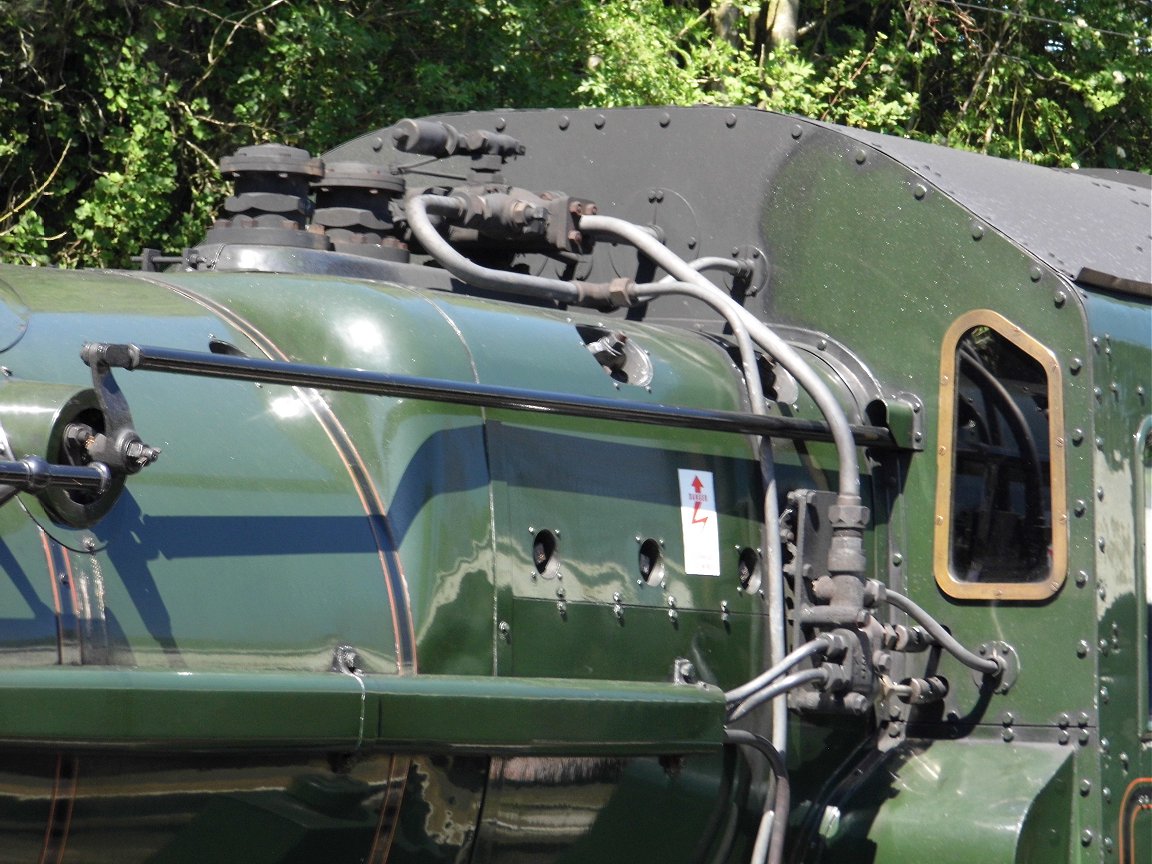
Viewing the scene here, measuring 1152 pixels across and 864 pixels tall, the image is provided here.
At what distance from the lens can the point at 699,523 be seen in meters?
4.17

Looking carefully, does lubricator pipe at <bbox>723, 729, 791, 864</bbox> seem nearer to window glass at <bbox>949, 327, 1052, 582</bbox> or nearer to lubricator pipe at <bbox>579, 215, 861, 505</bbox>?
lubricator pipe at <bbox>579, 215, 861, 505</bbox>

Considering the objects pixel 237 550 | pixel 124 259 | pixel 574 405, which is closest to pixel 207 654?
pixel 237 550

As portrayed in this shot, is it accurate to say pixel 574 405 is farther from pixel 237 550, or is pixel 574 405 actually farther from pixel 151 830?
pixel 151 830

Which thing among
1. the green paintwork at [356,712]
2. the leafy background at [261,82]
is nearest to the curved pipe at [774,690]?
the green paintwork at [356,712]

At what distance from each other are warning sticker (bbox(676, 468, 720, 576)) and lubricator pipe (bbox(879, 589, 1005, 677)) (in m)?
0.46

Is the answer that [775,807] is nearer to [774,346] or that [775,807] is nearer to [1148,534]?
[774,346]

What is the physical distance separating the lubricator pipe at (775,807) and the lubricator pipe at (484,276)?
122cm

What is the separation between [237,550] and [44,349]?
53 centimetres

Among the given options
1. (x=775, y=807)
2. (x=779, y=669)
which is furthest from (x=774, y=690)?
(x=775, y=807)

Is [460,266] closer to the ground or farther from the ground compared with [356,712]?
farther from the ground

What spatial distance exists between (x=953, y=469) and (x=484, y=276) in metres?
1.36

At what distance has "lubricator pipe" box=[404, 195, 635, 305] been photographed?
432cm

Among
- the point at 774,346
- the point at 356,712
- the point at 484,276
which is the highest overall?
the point at 484,276

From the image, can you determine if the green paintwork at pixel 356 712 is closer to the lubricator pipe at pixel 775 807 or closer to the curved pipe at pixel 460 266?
the lubricator pipe at pixel 775 807
